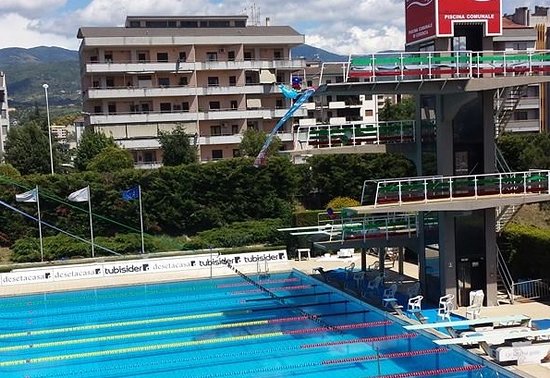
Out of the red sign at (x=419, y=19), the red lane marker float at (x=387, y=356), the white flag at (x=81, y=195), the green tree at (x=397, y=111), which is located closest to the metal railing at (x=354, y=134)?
the red sign at (x=419, y=19)

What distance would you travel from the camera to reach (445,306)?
20.8 metres

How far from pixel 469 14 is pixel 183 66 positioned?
38147 millimetres

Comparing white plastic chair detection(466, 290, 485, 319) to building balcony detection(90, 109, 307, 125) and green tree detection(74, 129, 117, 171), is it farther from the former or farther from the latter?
building balcony detection(90, 109, 307, 125)

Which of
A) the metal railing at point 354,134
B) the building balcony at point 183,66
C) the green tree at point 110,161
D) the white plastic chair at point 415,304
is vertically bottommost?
the white plastic chair at point 415,304

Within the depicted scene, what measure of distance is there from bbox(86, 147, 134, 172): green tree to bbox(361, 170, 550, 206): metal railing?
27151 mm

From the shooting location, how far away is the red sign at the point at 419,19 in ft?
71.7

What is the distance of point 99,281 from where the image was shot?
31750 mm

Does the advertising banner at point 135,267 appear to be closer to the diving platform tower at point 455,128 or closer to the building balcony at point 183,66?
the diving platform tower at point 455,128

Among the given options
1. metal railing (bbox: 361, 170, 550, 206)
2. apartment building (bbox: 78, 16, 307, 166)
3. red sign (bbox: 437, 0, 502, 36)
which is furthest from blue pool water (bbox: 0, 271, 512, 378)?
apartment building (bbox: 78, 16, 307, 166)

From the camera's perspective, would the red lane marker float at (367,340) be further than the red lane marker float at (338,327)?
No

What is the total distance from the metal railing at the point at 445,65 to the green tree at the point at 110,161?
90.9 ft

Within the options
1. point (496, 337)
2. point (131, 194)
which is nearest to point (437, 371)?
point (496, 337)

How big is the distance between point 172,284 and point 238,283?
10.2ft

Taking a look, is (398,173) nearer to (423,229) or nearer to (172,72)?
(423,229)
